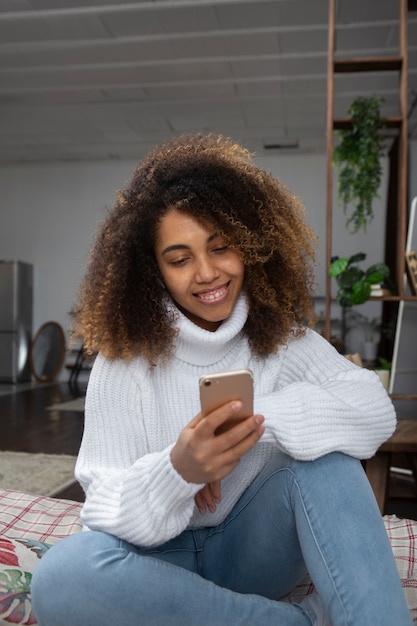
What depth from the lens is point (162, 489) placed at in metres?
0.99

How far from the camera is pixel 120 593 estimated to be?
0.95 meters

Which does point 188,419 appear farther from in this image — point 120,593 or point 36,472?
point 36,472

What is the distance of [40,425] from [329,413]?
162 inches

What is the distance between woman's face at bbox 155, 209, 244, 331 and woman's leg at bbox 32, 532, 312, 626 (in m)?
0.44

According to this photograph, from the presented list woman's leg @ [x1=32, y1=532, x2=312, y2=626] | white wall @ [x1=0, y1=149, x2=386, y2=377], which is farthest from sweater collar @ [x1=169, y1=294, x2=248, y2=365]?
white wall @ [x1=0, y1=149, x2=386, y2=377]

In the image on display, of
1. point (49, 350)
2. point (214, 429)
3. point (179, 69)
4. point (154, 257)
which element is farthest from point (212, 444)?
point (49, 350)

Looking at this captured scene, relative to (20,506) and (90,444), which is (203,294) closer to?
(90,444)

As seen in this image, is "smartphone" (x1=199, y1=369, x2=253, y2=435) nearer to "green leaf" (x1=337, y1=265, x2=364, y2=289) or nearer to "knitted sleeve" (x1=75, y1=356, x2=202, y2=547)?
"knitted sleeve" (x1=75, y1=356, x2=202, y2=547)

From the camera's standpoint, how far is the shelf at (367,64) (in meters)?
3.03

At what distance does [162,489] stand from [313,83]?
5.68 meters

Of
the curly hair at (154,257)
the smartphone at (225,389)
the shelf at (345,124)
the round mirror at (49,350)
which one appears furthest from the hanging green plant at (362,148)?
the round mirror at (49,350)

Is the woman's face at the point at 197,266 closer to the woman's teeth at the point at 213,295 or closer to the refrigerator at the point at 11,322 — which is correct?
the woman's teeth at the point at 213,295

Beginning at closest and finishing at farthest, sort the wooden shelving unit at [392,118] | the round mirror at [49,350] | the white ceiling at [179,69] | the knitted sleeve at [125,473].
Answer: the knitted sleeve at [125,473]
the wooden shelving unit at [392,118]
the white ceiling at [179,69]
the round mirror at [49,350]

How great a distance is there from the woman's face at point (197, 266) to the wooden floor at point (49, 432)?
4.53 ft
